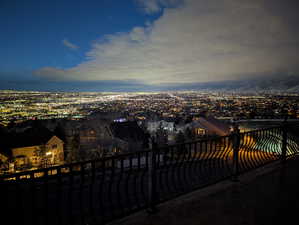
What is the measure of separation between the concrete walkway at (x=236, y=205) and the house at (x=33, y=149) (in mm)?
18212

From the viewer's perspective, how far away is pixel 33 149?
1869 centimetres

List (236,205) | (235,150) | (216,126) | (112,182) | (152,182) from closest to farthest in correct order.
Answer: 1. (112,182)
2. (152,182)
3. (236,205)
4. (235,150)
5. (216,126)

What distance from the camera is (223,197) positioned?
12.3 feet

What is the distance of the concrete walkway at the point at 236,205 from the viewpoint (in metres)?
2.98

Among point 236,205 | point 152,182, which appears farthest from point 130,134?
point 236,205

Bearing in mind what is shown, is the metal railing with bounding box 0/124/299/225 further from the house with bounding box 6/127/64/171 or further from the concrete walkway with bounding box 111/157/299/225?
the house with bounding box 6/127/64/171

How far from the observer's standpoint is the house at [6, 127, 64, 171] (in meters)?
17.8

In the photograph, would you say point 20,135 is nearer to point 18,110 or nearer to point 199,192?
point 18,110

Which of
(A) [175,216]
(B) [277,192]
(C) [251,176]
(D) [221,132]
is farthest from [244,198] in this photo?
(D) [221,132]

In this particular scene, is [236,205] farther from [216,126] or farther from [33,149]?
[33,149]

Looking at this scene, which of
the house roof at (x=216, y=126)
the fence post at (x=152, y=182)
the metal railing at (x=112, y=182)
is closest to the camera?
the metal railing at (x=112, y=182)

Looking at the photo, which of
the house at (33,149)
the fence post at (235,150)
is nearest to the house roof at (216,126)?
the fence post at (235,150)

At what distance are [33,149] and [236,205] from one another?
69.1 ft

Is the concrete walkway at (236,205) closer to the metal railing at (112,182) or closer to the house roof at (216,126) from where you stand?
the metal railing at (112,182)
